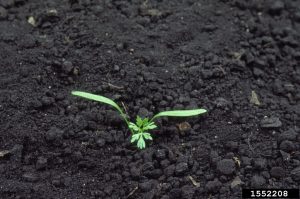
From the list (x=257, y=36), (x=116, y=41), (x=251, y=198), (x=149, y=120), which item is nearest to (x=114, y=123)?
(x=149, y=120)

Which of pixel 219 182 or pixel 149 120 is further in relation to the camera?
pixel 149 120

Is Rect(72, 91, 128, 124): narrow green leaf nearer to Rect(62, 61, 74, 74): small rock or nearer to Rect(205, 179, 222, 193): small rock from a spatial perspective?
Rect(62, 61, 74, 74): small rock

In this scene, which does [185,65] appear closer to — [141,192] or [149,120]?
[149,120]

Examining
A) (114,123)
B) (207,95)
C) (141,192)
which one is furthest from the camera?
(207,95)

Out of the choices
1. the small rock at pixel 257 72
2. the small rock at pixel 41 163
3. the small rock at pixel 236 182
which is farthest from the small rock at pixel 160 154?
the small rock at pixel 257 72

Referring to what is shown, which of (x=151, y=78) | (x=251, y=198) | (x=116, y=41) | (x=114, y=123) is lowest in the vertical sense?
(x=251, y=198)

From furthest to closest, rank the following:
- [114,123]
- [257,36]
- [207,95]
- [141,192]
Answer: [257,36] < [207,95] < [114,123] < [141,192]

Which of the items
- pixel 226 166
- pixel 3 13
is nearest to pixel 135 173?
pixel 226 166

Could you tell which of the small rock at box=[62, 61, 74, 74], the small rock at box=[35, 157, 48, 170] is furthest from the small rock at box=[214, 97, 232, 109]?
the small rock at box=[35, 157, 48, 170]
